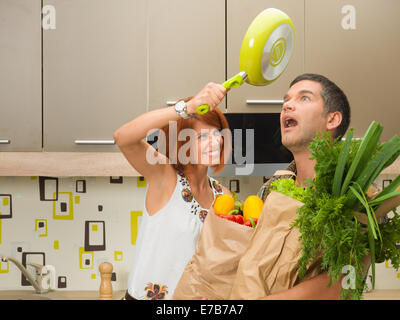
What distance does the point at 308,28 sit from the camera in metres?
1.90

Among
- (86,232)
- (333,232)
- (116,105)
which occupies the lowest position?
(86,232)

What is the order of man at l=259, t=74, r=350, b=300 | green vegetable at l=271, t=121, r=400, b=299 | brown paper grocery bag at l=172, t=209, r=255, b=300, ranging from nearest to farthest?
green vegetable at l=271, t=121, r=400, b=299
brown paper grocery bag at l=172, t=209, r=255, b=300
man at l=259, t=74, r=350, b=300

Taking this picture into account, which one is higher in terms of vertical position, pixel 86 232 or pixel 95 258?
pixel 86 232

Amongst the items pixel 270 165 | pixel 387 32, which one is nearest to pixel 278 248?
pixel 270 165

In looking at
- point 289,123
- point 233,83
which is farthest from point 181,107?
point 289,123

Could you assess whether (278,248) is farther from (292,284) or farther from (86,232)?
(86,232)

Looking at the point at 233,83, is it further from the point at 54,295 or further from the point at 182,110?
the point at 54,295

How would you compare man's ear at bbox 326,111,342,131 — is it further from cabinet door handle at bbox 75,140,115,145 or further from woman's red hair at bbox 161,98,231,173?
cabinet door handle at bbox 75,140,115,145

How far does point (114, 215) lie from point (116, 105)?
2.19 feet

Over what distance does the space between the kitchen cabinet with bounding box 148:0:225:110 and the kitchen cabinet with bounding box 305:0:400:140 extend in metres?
0.44

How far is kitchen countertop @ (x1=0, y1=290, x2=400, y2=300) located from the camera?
2.06m

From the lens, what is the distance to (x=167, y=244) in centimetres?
111

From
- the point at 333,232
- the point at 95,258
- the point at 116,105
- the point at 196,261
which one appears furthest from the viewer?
the point at 95,258

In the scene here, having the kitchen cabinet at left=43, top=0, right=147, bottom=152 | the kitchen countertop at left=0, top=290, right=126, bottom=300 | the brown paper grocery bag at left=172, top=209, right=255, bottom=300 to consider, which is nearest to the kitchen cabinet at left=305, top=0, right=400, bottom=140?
the kitchen cabinet at left=43, top=0, right=147, bottom=152
